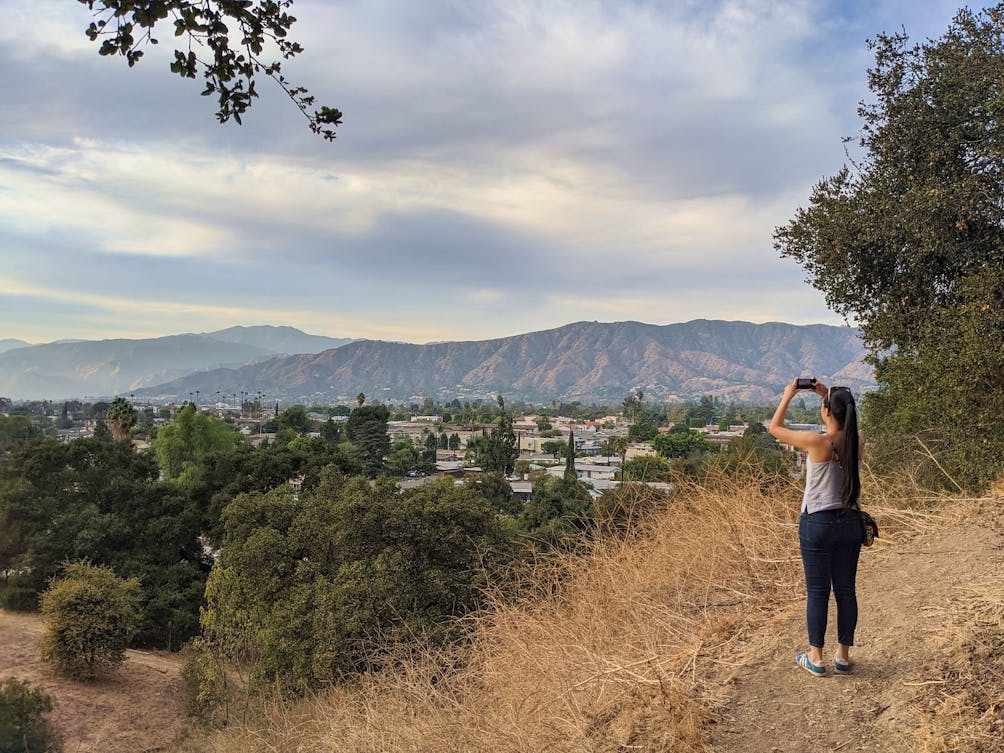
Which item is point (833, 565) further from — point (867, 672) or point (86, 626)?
point (86, 626)

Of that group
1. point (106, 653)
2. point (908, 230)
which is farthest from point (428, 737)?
point (106, 653)

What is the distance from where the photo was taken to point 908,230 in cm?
975

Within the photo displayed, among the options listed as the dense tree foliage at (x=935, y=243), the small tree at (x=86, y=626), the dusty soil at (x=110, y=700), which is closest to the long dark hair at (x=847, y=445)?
the dense tree foliage at (x=935, y=243)

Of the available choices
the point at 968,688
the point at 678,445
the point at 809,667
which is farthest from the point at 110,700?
the point at 678,445

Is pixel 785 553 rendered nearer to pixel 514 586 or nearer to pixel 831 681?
pixel 831 681

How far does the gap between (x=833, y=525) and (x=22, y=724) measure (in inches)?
510

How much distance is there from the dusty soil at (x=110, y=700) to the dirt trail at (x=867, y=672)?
12.1 meters

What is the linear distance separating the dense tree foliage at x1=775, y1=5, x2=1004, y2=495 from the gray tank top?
21.8 feet

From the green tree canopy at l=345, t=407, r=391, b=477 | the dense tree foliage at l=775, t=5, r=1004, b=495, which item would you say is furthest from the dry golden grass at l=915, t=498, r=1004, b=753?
the green tree canopy at l=345, t=407, r=391, b=477

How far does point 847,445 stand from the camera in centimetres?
366

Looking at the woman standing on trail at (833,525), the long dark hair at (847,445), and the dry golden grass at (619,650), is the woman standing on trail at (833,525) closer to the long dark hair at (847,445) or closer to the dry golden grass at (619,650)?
the long dark hair at (847,445)

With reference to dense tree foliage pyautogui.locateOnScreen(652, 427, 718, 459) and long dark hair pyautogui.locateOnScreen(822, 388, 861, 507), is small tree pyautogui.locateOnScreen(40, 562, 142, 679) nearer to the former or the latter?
long dark hair pyautogui.locateOnScreen(822, 388, 861, 507)

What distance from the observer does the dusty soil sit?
43.0 ft

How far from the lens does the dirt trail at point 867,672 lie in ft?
10.6
